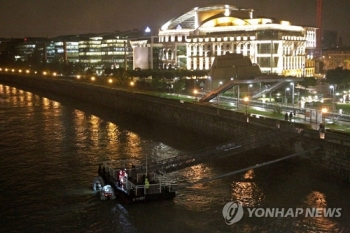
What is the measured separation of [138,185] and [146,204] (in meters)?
0.58

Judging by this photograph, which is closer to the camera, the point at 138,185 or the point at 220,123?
the point at 138,185

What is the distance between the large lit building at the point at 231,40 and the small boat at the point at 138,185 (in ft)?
118

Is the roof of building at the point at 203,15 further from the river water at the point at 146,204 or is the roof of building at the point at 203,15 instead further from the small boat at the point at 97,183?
the small boat at the point at 97,183

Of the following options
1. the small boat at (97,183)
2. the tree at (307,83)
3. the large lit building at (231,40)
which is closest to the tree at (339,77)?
the tree at (307,83)

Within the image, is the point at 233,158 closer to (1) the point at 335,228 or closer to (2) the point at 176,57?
(1) the point at 335,228

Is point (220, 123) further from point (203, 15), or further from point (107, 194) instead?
point (203, 15)

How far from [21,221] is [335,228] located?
7914 mm

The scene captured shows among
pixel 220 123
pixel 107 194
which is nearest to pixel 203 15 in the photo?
pixel 220 123

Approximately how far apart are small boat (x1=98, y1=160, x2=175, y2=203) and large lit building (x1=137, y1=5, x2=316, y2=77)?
36093mm

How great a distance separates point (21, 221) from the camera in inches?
483

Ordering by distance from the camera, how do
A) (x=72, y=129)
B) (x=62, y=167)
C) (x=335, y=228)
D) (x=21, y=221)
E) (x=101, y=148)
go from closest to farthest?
(x=335, y=228), (x=21, y=221), (x=62, y=167), (x=101, y=148), (x=72, y=129)

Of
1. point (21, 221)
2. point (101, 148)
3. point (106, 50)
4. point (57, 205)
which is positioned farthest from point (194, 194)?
point (106, 50)

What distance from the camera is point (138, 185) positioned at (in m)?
13.2

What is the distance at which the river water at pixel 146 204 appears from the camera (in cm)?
1194
